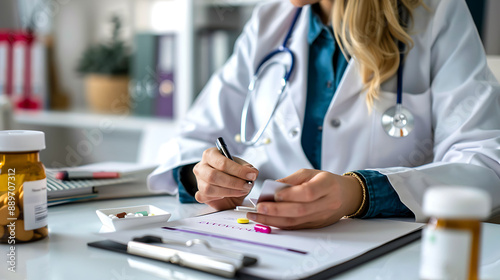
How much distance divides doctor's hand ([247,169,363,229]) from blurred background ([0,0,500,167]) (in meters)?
1.28

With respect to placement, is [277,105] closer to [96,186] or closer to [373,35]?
[373,35]

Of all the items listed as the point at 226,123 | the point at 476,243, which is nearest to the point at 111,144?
the point at 226,123

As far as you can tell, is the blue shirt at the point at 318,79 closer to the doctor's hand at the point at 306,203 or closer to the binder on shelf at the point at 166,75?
the doctor's hand at the point at 306,203

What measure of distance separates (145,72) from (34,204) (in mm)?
1691

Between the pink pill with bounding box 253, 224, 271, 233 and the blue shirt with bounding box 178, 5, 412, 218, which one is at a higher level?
the blue shirt with bounding box 178, 5, 412, 218

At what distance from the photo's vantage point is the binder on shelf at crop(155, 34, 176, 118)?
2287 millimetres

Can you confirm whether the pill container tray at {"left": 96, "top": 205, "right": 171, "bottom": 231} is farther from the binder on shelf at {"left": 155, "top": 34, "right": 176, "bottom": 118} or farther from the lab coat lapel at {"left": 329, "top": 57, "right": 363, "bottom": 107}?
the binder on shelf at {"left": 155, "top": 34, "right": 176, "bottom": 118}

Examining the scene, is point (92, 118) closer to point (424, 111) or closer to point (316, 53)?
point (316, 53)

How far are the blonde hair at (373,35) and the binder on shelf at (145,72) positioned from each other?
1.28 metres

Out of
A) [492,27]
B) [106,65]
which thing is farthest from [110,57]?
[492,27]

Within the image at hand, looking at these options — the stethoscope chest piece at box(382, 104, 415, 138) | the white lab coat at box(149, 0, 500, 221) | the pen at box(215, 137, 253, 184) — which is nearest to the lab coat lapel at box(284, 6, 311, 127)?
the white lab coat at box(149, 0, 500, 221)

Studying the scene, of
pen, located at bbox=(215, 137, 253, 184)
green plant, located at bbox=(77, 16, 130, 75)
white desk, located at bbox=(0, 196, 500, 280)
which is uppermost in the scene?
green plant, located at bbox=(77, 16, 130, 75)

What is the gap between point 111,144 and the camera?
264 cm

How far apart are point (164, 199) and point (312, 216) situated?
41 cm
